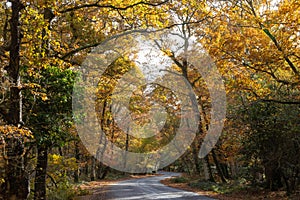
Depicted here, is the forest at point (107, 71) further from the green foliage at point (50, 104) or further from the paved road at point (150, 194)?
the paved road at point (150, 194)

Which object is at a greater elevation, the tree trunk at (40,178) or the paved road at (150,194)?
the tree trunk at (40,178)

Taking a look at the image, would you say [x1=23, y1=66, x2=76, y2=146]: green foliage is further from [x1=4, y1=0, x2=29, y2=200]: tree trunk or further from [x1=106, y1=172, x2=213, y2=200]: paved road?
[x1=106, y1=172, x2=213, y2=200]: paved road

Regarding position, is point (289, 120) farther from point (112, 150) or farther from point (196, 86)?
point (112, 150)

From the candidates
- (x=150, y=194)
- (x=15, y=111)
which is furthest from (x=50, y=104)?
(x=150, y=194)

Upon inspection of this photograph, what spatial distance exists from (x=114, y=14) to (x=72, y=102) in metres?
3.38

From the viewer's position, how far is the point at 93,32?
11438mm

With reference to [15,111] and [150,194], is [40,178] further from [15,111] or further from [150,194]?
[150,194]

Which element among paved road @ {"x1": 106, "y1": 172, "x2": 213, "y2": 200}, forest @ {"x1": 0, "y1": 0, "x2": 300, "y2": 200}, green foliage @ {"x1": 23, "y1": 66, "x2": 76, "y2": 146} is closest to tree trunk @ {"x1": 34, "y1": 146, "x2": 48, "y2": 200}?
forest @ {"x1": 0, "y1": 0, "x2": 300, "y2": 200}

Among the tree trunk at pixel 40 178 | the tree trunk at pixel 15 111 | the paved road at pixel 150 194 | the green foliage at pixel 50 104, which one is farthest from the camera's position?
the paved road at pixel 150 194

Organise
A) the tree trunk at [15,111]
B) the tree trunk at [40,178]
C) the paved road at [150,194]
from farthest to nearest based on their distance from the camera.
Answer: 1. the paved road at [150,194]
2. the tree trunk at [40,178]
3. the tree trunk at [15,111]

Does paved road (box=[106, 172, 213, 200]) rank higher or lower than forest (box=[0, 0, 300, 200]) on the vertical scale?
lower

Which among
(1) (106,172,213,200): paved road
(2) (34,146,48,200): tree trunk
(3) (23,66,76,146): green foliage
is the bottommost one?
(1) (106,172,213,200): paved road

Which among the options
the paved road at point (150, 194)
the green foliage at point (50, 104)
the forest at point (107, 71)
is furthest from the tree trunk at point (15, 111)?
the paved road at point (150, 194)

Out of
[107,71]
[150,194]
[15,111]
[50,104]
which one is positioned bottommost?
[150,194]
